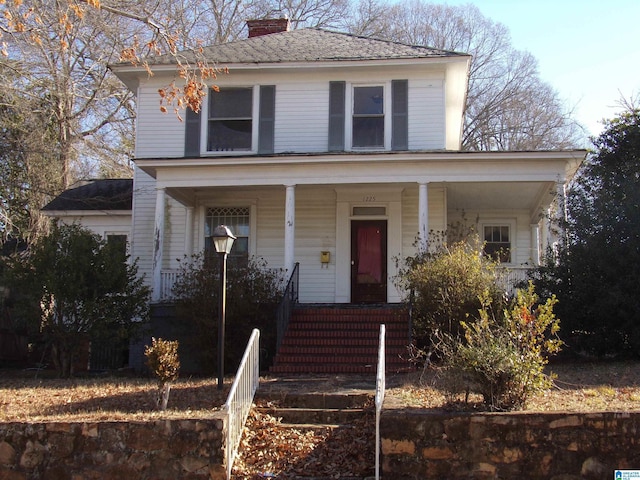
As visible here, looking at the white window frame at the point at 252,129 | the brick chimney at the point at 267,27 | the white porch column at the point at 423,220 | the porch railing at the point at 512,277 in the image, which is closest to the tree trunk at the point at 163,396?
the porch railing at the point at 512,277

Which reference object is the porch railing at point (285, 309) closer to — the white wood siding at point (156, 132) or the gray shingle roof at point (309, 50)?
the white wood siding at point (156, 132)

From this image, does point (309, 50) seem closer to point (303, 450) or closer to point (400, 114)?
point (400, 114)

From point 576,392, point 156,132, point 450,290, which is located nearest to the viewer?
point 576,392

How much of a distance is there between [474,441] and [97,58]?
72.0 feet

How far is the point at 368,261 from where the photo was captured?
664 inches

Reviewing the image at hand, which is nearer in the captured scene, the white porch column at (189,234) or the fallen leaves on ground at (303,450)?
the fallen leaves on ground at (303,450)

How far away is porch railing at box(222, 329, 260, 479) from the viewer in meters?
7.84

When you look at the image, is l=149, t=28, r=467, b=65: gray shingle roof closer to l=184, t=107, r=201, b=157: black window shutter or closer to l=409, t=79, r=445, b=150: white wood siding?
l=409, t=79, r=445, b=150: white wood siding

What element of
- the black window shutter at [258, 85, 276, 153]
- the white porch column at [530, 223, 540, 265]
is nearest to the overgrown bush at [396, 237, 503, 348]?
the white porch column at [530, 223, 540, 265]

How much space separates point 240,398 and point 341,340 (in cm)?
483

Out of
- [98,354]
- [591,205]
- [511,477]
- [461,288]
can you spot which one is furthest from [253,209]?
[511,477]

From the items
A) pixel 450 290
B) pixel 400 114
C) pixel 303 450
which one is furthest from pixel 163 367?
pixel 400 114

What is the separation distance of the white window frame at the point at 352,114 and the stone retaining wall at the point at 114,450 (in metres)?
10.0

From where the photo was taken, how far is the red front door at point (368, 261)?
1669 centimetres
